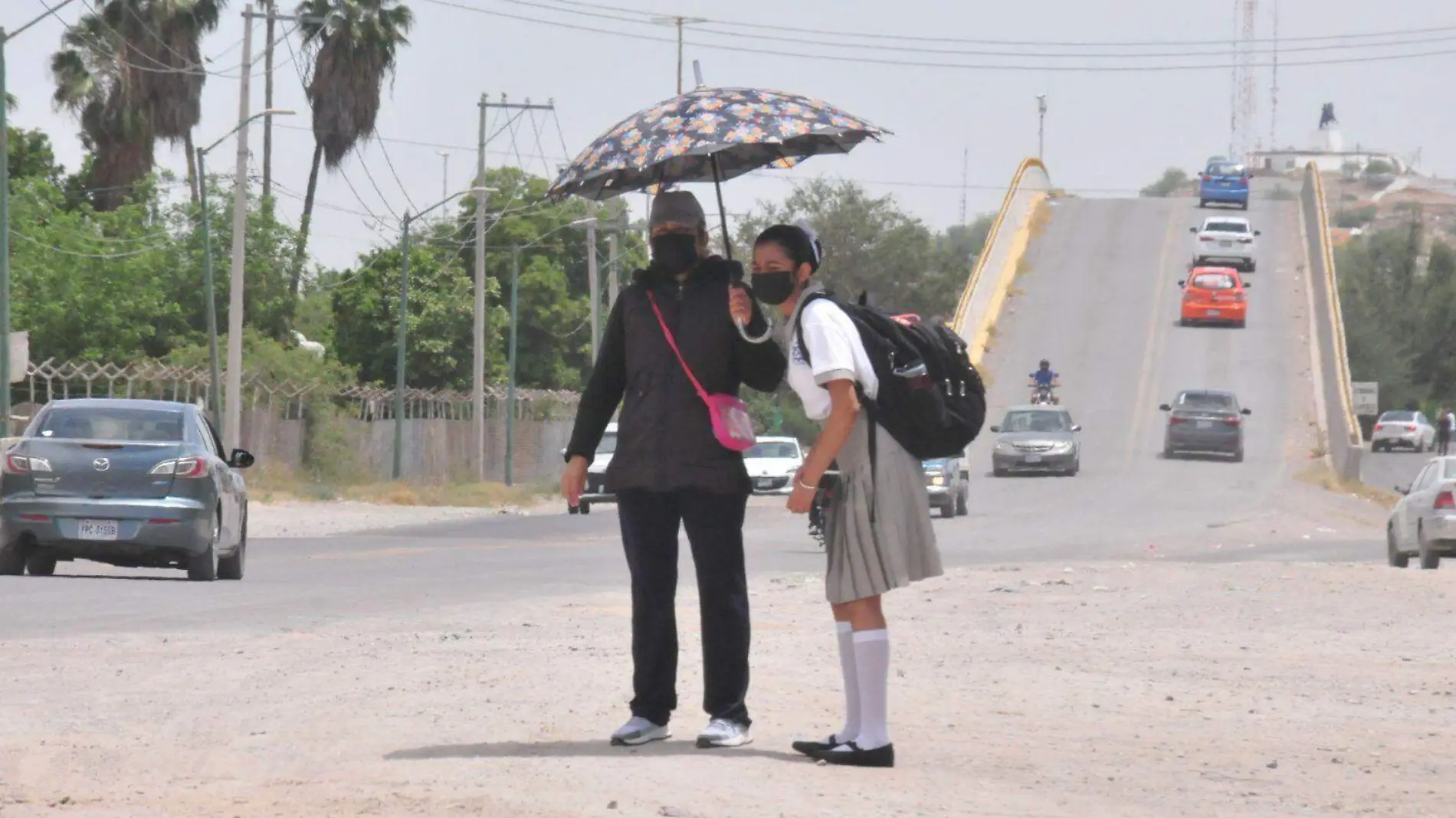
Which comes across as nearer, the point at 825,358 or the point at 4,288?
the point at 825,358

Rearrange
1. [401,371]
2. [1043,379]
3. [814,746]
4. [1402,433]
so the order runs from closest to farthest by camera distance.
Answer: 1. [814,746]
2. [401,371]
3. [1043,379]
4. [1402,433]

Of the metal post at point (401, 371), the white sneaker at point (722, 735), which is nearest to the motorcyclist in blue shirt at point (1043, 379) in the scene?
the metal post at point (401, 371)

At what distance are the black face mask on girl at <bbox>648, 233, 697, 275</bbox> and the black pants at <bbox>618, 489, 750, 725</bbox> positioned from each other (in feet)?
2.62

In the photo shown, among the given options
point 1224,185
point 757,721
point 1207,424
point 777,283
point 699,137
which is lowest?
point 757,721

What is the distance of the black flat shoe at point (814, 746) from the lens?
8.38 meters

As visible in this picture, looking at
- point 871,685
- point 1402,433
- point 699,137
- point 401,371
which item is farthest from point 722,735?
point 1402,433

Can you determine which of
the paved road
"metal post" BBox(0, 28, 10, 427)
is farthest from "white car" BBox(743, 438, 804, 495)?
"metal post" BBox(0, 28, 10, 427)

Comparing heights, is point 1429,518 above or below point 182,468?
below

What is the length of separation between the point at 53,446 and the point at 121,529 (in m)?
0.83

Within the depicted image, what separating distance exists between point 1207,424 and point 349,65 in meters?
31.5

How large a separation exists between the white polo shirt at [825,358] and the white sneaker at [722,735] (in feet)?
3.95

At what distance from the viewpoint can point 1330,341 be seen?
6575cm

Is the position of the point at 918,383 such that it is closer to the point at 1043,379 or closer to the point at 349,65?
the point at 1043,379

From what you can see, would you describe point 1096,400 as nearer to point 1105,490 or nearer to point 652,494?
point 1105,490
